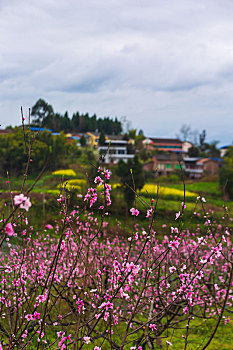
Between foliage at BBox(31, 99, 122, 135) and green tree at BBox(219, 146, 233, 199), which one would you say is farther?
foliage at BBox(31, 99, 122, 135)

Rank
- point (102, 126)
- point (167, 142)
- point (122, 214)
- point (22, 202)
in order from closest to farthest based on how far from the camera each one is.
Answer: point (22, 202), point (122, 214), point (167, 142), point (102, 126)

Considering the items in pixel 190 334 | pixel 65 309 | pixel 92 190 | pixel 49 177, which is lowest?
pixel 190 334

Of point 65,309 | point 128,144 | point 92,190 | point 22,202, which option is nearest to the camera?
point 22,202

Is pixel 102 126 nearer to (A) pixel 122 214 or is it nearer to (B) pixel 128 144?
(B) pixel 128 144

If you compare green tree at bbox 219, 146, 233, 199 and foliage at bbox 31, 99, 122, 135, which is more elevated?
foliage at bbox 31, 99, 122, 135

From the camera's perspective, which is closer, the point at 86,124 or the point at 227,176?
the point at 227,176

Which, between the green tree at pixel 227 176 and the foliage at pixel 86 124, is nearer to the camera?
the green tree at pixel 227 176

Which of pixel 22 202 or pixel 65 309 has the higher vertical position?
pixel 22 202

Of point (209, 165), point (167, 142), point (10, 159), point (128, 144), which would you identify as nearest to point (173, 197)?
point (10, 159)

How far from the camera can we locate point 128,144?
57.2 meters

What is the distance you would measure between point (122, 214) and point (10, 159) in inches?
393

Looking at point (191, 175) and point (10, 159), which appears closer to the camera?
point (10, 159)

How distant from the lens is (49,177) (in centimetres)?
2358

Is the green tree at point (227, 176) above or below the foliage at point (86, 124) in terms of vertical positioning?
below
